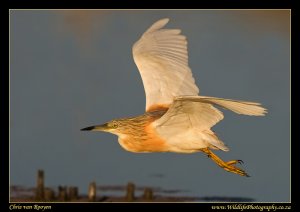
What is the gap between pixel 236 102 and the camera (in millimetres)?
7055

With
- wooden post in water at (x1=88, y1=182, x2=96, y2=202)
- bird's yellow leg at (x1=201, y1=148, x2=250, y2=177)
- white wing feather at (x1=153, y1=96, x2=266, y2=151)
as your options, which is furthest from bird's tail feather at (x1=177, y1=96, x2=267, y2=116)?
wooden post in water at (x1=88, y1=182, x2=96, y2=202)

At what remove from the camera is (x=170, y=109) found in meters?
7.96

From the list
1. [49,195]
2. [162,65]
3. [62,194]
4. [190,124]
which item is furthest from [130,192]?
[190,124]

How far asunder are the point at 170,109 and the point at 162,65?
1433 mm

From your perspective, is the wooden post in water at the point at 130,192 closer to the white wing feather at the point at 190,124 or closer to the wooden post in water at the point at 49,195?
the wooden post in water at the point at 49,195

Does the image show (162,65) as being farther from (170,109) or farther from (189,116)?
(170,109)

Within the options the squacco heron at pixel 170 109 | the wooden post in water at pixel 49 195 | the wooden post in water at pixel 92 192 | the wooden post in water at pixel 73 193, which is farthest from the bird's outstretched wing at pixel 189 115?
the wooden post in water at pixel 73 193

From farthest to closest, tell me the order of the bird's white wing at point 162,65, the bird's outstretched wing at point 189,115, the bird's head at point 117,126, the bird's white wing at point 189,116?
the bird's white wing at point 162,65 → the bird's head at point 117,126 → the bird's white wing at point 189,116 → the bird's outstretched wing at point 189,115

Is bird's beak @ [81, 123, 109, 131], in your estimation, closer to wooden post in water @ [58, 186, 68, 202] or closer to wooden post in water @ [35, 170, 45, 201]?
wooden post in water @ [35, 170, 45, 201]

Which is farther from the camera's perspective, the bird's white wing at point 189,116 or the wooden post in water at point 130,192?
the wooden post in water at point 130,192

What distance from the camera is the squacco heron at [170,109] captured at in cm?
794

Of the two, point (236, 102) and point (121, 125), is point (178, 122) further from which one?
point (236, 102)
